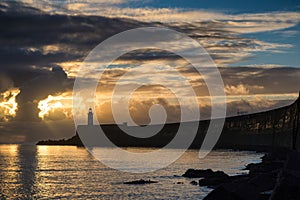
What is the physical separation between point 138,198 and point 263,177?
16999 millimetres

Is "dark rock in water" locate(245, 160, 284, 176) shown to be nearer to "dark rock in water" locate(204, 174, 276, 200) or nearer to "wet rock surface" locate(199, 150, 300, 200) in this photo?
"wet rock surface" locate(199, 150, 300, 200)

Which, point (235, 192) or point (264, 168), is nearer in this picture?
point (235, 192)

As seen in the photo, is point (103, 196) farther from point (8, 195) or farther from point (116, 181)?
point (116, 181)

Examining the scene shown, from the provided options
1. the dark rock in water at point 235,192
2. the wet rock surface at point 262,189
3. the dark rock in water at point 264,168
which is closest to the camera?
the wet rock surface at point 262,189

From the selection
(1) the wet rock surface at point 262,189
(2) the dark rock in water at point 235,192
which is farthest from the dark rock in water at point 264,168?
(2) the dark rock in water at point 235,192

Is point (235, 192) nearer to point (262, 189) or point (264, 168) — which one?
point (262, 189)

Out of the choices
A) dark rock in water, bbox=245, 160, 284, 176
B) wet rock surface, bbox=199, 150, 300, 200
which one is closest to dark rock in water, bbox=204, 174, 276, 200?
wet rock surface, bbox=199, 150, 300, 200

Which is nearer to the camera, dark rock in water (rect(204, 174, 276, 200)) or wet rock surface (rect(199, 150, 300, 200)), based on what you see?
wet rock surface (rect(199, 150, 300, 200))

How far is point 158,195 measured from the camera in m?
64.6

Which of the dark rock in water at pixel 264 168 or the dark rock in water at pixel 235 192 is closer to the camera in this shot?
the dark rock in water at pixel 235 192

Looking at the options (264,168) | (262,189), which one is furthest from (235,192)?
(264,168)

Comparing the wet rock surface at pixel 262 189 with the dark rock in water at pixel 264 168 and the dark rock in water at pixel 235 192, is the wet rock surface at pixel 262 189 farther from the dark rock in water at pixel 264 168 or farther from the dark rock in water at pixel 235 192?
the dark rock in water at pixel 264 168

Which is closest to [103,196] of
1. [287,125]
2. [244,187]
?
[244,187]

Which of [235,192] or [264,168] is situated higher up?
[235,192]
